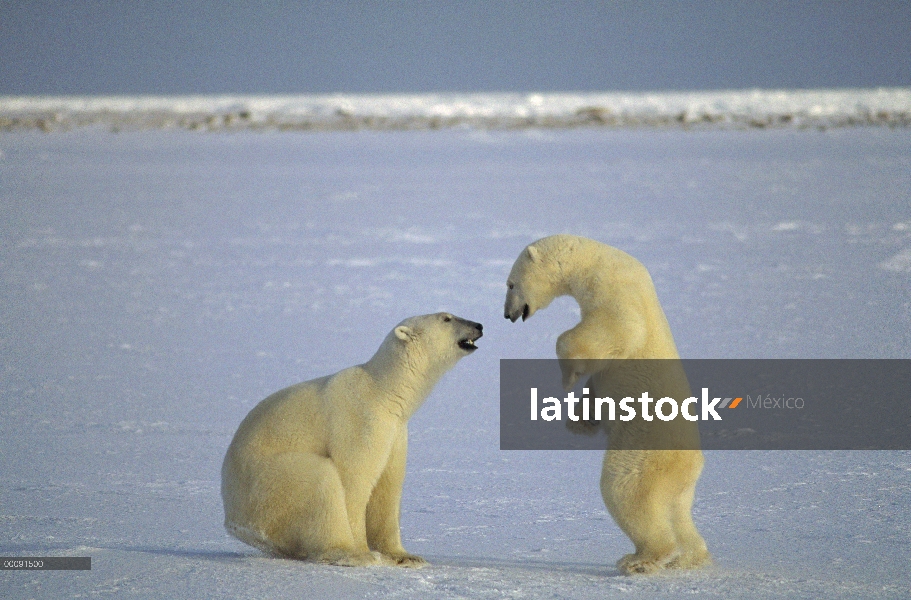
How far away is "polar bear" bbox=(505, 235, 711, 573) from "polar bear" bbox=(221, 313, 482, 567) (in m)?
0.47

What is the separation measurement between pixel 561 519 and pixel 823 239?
673cm

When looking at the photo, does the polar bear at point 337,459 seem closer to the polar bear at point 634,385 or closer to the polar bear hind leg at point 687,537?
the polar bear at point 634,385

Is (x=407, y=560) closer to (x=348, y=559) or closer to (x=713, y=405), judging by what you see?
(x=348, y=559)

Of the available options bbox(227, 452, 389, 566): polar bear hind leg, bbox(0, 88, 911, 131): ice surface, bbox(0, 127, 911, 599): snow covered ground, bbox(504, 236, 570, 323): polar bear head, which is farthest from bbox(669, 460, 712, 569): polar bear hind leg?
bbox(0, 88, 911, 131): ice surface

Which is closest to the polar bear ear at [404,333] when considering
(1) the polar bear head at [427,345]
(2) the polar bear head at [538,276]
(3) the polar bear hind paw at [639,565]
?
(1) the polar bear head at [427,345]

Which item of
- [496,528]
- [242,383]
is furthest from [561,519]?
[242,383]

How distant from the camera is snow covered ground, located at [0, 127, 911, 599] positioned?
338 centimetres

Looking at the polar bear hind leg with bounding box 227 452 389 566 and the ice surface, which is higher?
the ice surface

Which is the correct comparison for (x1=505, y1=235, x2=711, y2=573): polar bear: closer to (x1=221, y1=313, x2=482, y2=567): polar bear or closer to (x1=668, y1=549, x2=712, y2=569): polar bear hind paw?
(x1=668, y1=549, x2=712, y2=569): polar bear hind paw

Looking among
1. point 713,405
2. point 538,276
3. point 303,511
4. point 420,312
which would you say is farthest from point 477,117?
point 303,511

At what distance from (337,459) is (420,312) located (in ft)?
13.2

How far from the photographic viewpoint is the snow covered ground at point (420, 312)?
338cm

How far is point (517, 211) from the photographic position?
486 inches

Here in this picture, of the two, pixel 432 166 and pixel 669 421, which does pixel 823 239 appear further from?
pixel 432 166
